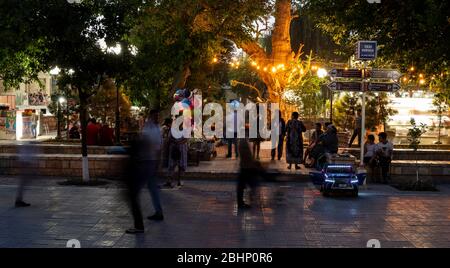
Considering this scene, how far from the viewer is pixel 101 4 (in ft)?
40.9

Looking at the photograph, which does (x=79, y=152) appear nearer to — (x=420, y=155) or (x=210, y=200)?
(x=210, y=200)

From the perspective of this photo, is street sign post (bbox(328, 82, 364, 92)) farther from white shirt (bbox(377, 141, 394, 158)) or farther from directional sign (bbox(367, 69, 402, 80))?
white shirt (bbox(377, 141, 394, 158))

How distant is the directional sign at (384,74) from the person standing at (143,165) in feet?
19.7

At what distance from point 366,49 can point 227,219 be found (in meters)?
5.48

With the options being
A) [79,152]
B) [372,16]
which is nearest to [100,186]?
[79,152]

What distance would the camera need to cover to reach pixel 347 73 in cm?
1298

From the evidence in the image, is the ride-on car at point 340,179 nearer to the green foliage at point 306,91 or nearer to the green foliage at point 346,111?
the green foliage at point 306,91

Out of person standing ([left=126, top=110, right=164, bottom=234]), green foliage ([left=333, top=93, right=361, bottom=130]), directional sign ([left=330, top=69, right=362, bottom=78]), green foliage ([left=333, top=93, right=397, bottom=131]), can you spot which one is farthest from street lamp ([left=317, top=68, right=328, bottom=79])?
person standing ([left=126, top=110, right=164, bottom=234])

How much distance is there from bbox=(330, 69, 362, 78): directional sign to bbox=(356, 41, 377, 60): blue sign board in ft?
1.50

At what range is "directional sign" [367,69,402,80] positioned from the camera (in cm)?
1285

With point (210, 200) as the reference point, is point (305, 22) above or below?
above

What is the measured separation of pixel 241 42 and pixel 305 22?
11928 mm

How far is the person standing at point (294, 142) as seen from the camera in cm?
1530

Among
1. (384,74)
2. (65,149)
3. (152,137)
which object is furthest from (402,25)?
(65,149)
